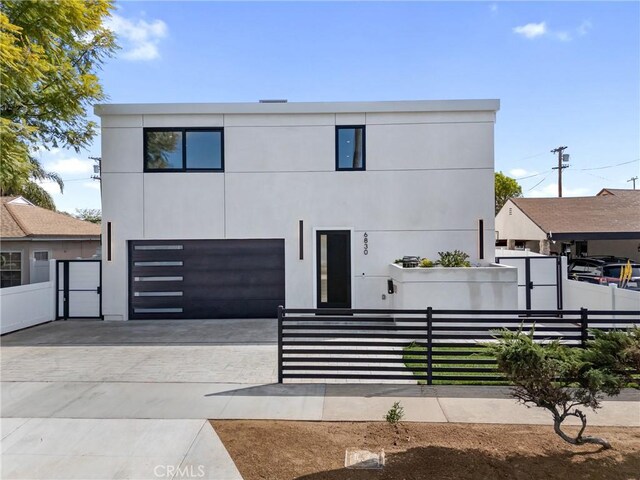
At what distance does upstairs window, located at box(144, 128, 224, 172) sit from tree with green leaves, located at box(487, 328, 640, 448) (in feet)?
28.5

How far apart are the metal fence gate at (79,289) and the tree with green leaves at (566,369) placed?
10.3 m

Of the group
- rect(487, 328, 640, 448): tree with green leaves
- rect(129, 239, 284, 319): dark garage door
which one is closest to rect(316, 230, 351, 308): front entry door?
rect(129, 239, 284, 319): dark garage door

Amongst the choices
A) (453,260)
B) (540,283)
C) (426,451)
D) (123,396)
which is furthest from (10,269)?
(540,283)

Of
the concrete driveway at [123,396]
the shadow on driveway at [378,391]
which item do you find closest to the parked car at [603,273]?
the shadow on driveway at [378,391]

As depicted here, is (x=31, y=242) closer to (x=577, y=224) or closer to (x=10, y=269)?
(x=10, y=269)

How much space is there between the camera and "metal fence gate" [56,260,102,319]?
34.3ft

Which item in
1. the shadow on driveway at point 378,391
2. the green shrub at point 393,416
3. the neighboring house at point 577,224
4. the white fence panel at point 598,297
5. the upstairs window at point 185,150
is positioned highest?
the upstairs window at point 185,150

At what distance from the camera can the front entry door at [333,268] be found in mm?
10461

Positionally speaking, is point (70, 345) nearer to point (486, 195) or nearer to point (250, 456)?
point (250, 456)

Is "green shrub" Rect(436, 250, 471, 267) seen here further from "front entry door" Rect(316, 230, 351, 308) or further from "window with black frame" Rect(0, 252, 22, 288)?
"window with black frame" Rect(0, 252, 22, 288)

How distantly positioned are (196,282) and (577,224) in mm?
17593

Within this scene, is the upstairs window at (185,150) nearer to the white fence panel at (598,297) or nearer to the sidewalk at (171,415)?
the sidewalk at (171,415)

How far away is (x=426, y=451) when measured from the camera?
3.70m

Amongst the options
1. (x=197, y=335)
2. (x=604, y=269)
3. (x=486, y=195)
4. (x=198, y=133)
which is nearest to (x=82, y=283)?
(x=197, y=335)
